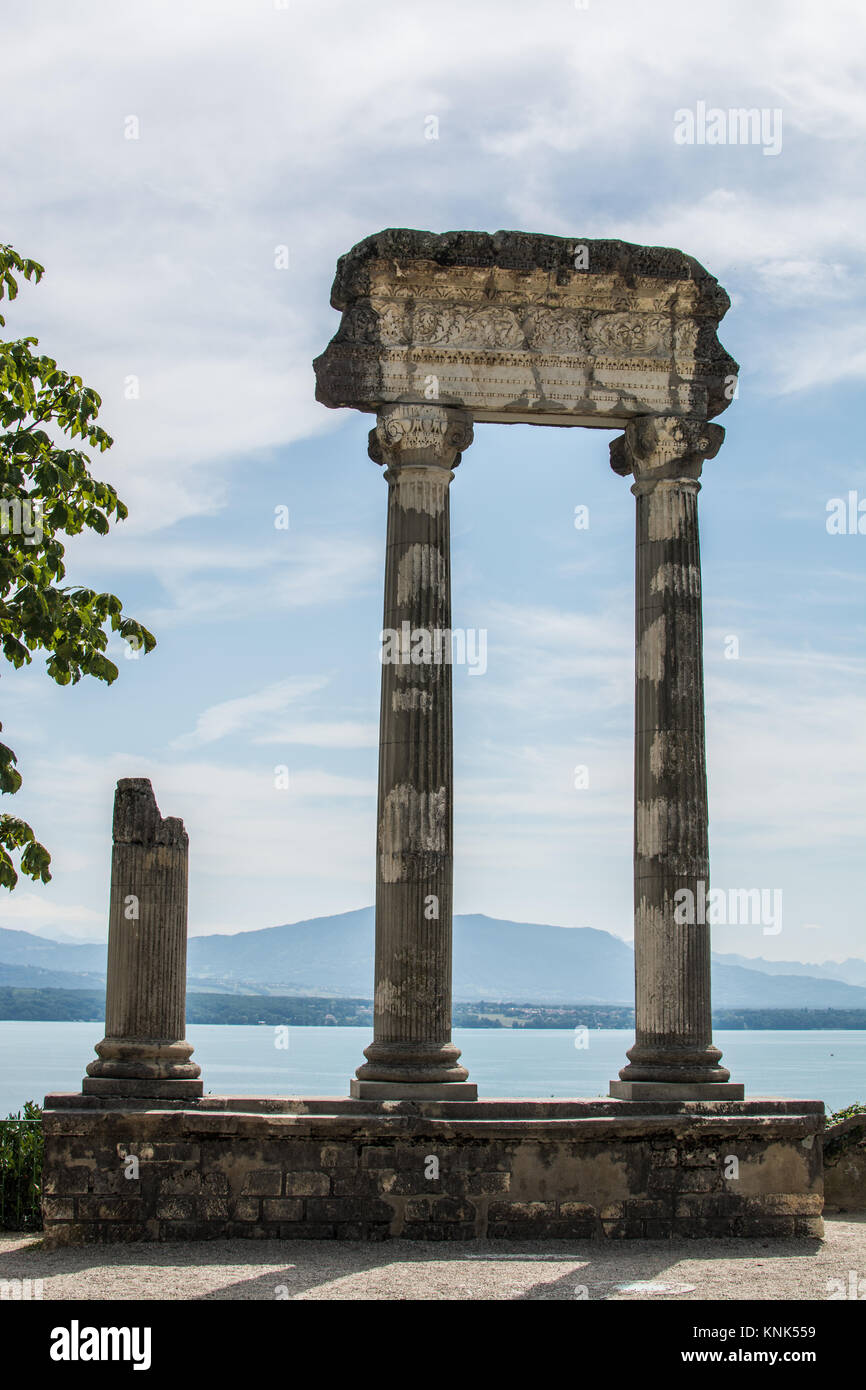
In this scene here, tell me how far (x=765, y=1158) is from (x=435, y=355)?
9.89m

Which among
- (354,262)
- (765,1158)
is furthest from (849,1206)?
(354,262)

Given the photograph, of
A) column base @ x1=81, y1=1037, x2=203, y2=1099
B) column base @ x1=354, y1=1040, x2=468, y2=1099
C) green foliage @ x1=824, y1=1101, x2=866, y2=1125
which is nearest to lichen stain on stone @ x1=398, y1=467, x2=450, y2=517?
column base @ x1=354, y1=1040, x2=468, y2=1099

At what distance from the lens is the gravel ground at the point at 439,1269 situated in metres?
14.4

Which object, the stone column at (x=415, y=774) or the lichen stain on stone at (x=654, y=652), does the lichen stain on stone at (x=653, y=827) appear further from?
the stone column at (x=415, y=774)

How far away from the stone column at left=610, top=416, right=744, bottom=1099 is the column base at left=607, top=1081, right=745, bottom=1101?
11 mm

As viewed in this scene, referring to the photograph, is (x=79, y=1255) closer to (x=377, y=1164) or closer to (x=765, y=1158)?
(x=377, y=1164)

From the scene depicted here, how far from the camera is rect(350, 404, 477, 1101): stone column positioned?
714 inches

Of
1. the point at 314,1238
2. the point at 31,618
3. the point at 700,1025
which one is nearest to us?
the point at 31,618

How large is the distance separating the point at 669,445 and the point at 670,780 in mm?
4051

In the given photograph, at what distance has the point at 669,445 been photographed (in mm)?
19719

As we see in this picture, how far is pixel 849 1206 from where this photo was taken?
2089cm

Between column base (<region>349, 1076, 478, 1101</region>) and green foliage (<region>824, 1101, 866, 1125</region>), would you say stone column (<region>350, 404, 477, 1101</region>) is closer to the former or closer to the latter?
column base (<region>349, 1076, 478, 1101</region>)

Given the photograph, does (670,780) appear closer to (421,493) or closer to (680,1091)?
(680,1091)

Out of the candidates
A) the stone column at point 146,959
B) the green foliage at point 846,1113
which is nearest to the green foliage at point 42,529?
the stone column at point 146,959
